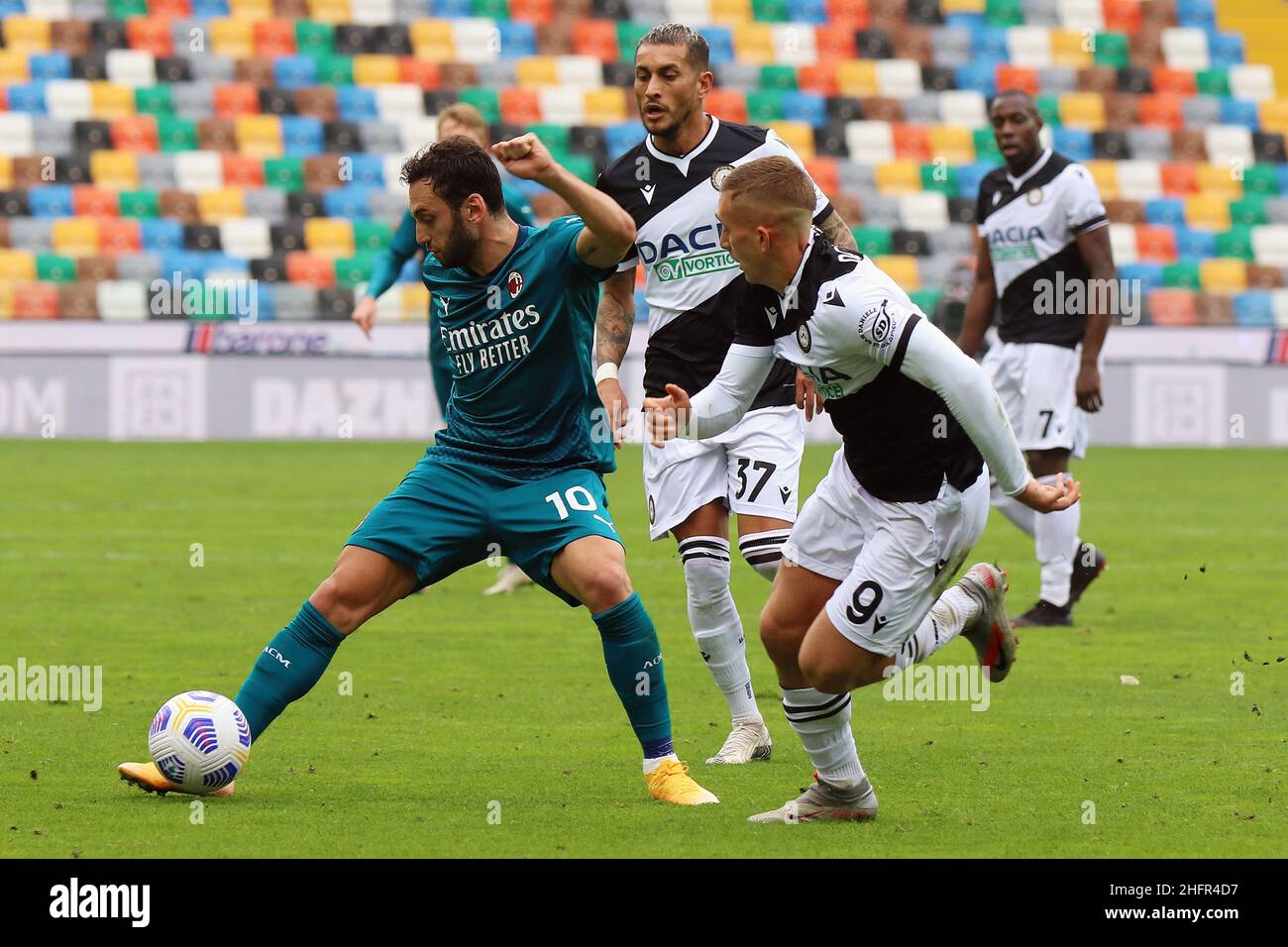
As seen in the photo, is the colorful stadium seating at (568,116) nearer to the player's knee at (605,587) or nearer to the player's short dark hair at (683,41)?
the player's short dark hair at (683,41)

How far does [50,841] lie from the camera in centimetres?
495

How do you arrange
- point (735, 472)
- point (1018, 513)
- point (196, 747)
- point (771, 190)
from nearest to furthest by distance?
point (771, 190)
point (196, 747)
point (735, 472)
point (1018, 513)

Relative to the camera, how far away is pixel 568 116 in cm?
2706

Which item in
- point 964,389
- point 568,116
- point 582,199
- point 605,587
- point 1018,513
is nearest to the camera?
point 964,389

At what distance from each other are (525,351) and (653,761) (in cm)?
128

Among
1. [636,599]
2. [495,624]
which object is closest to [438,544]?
[636,599]

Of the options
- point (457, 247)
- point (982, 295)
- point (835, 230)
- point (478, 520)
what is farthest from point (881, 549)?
point (982, 295)

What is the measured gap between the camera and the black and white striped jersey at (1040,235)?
9.92 m

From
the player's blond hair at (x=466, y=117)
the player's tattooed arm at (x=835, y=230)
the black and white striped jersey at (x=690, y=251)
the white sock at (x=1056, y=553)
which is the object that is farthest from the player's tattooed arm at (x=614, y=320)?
the white sock at (x=1056, y=553)

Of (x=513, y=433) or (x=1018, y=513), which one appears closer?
(x=513, y=433)

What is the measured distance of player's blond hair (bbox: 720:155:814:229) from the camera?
→ 518 centimetres

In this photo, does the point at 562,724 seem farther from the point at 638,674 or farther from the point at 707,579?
the point at 638,674

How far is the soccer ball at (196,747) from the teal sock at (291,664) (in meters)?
0.14

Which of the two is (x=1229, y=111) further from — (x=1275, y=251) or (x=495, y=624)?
(x=495, y=624)
